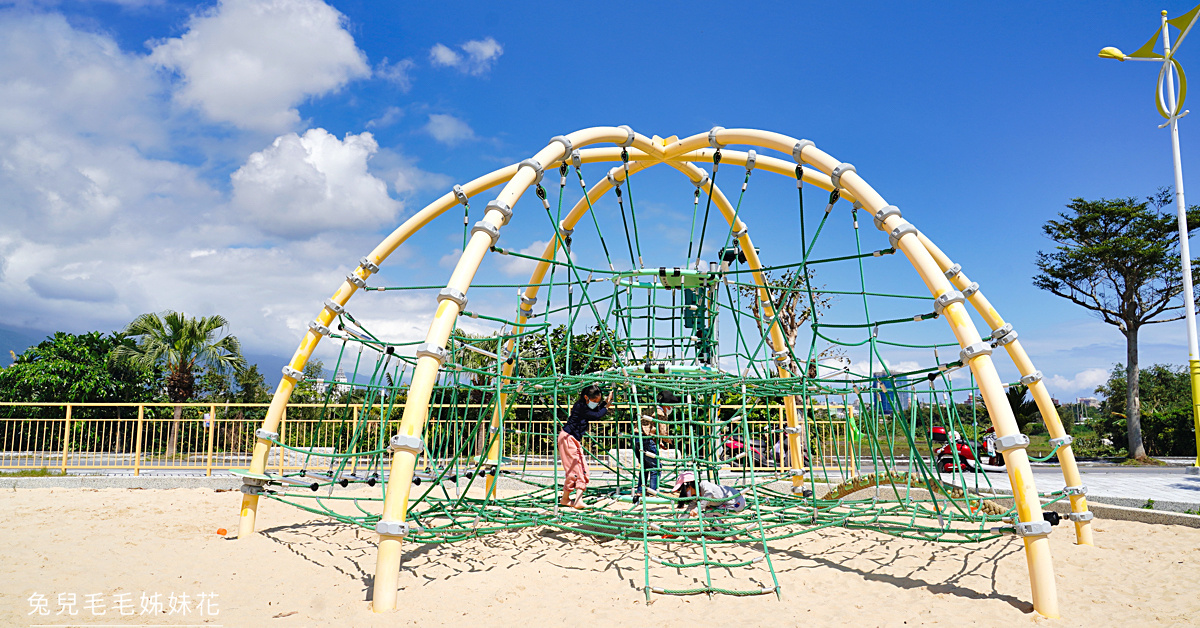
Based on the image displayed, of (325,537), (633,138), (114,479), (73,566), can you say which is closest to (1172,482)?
(633,138)

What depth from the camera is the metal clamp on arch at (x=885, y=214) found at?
205 inches

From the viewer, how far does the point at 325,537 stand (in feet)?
22.3

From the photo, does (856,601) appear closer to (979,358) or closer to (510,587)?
(979,358)

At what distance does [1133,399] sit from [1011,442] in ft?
63.9

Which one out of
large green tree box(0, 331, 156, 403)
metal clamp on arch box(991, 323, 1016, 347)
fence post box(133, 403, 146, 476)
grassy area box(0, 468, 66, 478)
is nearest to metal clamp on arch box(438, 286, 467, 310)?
metal clamp on arch box(991, 323, 1016, 347)

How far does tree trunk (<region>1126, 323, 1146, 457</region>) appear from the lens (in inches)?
744

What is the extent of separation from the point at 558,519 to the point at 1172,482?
12.0 meters

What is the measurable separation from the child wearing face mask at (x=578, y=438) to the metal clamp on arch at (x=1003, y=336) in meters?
3.41

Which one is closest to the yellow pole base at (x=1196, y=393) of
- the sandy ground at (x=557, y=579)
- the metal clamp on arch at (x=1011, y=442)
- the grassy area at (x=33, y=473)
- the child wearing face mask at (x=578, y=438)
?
the sandy ground at (x=557, y=579)

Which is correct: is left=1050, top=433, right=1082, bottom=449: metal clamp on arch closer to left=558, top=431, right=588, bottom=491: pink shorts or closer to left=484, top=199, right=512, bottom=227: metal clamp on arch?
left=558, top=431, right=588, bottom=491: pink shorts

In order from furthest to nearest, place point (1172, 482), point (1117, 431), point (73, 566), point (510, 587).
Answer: point (1117, 431) → point (1172, 482) → point (73, 566) → point (510, 587)

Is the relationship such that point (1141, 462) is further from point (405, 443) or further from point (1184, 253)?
point (405, 443)

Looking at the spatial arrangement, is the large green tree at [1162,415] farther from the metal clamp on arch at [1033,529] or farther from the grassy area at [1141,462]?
the metal clamp on arch at [1033,529]

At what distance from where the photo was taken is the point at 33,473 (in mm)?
11367
